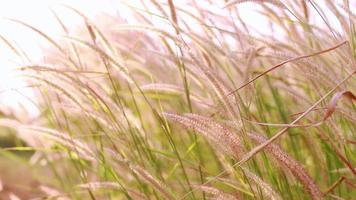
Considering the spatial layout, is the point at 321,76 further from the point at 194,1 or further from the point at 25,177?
the point at 25,177

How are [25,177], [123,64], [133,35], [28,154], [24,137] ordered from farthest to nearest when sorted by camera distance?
[28,154] < [25,177] < [133,35] < [24,137] < [123,64]

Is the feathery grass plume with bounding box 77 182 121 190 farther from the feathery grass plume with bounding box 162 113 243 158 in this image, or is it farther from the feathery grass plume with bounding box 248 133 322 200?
the feathery grass plume with bounding box 248 133 322 200

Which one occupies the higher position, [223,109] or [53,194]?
[223,109]

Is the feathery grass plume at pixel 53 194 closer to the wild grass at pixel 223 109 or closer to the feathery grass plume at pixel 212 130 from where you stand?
the wild grass at pixel 223 109

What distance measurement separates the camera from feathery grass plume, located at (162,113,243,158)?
137cm

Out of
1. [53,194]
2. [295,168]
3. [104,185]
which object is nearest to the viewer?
[295,168]

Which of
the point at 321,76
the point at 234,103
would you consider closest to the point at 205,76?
the point at 234,103

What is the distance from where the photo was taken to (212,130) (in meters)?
1.39

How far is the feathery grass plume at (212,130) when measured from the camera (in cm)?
137

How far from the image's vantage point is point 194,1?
2.18 metres

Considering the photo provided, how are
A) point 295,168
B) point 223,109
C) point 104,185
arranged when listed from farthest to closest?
point 104,185 → point 223,109 → point 295,168

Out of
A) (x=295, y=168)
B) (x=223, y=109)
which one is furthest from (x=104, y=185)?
(x=295, y=168)

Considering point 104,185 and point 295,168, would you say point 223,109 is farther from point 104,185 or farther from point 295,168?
point 104,185

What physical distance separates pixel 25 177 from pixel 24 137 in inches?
142
